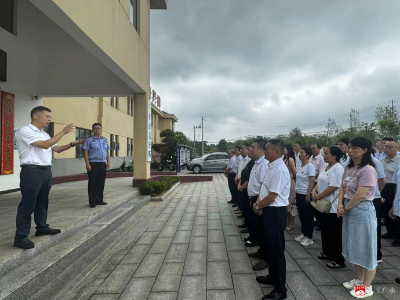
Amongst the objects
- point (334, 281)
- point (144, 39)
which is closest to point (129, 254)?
point (334, 281)

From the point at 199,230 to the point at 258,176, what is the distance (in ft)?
5.99

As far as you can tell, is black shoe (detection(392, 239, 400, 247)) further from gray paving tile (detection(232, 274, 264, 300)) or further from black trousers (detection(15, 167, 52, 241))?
black trousers (detection(15, 167, 52, 241))

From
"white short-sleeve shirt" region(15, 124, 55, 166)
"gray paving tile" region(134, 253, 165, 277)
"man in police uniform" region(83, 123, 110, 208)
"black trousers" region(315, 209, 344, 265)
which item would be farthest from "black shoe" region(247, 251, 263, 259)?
"man in police uniform" region(83, 123, 110, 208)

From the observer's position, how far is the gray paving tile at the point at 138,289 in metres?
2.62

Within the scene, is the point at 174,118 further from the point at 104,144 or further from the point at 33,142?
the point at 33,142

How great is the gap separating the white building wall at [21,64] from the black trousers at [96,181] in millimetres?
3416

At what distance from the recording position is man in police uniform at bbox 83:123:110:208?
489 cm

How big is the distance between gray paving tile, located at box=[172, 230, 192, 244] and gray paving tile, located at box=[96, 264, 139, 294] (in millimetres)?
1018

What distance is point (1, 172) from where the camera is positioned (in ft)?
21.3

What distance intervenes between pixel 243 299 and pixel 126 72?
222 inches

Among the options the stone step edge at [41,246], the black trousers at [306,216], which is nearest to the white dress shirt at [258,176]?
the black trousers at [306,216]

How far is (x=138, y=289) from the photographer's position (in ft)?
9.05

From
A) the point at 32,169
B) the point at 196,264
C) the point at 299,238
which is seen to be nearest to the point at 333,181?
the point at 299,238

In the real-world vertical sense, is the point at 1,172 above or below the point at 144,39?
below
